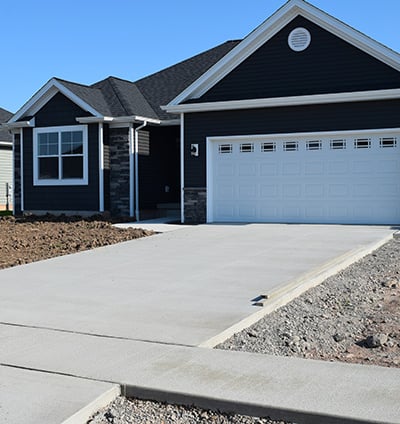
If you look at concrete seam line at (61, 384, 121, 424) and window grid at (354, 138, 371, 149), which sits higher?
window grid at (354, 138, 371, 149)

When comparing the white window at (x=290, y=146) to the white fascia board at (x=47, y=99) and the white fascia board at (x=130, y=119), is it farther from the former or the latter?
the white fascia board at (x=47, y=99)

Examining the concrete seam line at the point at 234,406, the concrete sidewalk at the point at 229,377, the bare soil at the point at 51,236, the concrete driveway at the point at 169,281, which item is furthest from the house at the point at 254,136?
the concrete seam line at the point at 234,406

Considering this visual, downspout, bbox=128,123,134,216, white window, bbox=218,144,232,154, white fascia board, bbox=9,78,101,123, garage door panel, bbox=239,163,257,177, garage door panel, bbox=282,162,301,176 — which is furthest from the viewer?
downspout, bbox=128,123,134,216

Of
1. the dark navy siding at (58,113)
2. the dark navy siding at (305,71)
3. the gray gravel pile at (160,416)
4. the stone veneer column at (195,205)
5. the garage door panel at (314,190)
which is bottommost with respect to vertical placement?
the gray gravel pile at (160,416)

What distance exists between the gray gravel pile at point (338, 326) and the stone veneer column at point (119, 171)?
1174 cm

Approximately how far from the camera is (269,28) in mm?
17547

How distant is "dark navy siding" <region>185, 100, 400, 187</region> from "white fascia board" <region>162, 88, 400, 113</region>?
8.5 inches

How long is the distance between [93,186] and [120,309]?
13389mm

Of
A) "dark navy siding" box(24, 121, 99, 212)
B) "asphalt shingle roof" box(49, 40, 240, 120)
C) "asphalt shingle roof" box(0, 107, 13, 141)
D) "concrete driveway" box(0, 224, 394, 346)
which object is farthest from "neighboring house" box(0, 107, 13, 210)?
"concrete driveway" box(0, 224, 394, 346)

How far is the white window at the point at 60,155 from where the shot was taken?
20.3 metres

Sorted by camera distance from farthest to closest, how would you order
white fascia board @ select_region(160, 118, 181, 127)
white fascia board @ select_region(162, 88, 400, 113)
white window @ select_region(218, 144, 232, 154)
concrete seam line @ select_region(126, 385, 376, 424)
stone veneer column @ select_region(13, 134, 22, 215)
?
stone veneer column @ select_region(13, 134, 22, 215) → white fascia board @ select_region(160, 118, 181, 127) → white window @ select_region(218, 144, 232, 154) → white fascia board @ select_region(162, 88, 400, 113) → concrete seam line @ select_region(126, 385, 376, 424)

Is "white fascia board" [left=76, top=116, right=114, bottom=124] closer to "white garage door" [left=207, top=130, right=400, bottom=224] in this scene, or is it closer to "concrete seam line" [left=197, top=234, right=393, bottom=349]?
"white garage door" [left=207, top=130, right=400, bottom=224]

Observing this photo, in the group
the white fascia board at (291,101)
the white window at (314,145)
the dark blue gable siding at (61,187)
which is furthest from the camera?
the dark blue gable siding at (61,187)

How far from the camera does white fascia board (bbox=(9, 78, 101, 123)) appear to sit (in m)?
19.9
